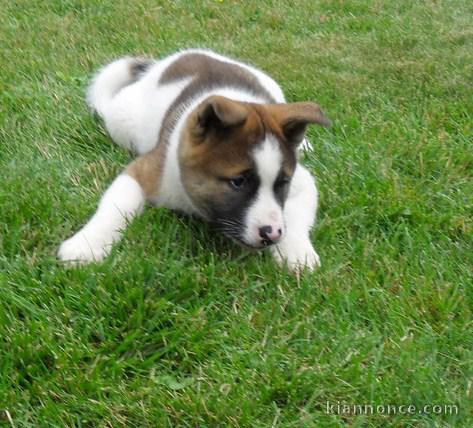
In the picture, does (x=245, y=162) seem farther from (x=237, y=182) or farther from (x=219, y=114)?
(x=219, y=114)

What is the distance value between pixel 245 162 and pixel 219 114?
263mm

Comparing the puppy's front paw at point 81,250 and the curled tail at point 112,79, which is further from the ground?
the puppy's front paw at point 81,250

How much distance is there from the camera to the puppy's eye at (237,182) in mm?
3619

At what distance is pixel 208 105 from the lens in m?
3.59

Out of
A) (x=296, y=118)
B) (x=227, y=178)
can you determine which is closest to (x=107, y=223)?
(x=227, y=178)

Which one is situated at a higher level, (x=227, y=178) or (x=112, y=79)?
(x=227, y=178)

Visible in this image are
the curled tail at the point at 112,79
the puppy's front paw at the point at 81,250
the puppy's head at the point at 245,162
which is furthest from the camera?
the curled tail at the point at 112,79

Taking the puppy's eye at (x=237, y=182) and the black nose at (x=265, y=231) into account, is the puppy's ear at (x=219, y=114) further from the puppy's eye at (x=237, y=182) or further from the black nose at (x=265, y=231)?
the black nose at (x=265, y=231)

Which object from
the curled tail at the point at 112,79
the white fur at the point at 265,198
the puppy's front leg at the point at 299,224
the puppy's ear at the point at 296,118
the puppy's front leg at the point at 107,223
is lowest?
the curled tail at the point at 112,79

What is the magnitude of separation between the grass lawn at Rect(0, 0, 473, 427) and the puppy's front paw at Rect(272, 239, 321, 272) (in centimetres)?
8

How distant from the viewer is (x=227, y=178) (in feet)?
12.0

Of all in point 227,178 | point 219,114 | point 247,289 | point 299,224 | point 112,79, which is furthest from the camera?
point 112,79

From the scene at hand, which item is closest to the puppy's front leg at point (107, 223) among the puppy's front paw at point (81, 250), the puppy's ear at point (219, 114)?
the puppy's front paw at point (81, 250)

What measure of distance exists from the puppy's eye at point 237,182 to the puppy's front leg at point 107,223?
22.8 inches
